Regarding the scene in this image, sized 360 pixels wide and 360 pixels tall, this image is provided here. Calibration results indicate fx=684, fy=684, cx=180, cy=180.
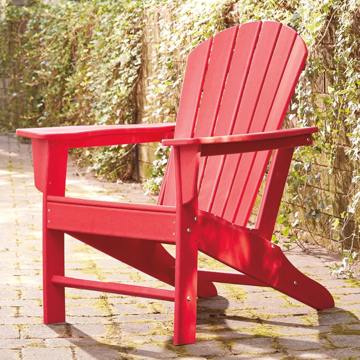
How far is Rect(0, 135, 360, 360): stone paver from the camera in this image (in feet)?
7.61

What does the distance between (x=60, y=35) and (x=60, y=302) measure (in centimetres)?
598

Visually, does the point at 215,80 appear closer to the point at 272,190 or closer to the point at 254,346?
the point at 272,190

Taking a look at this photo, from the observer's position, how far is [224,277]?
2.60 metres

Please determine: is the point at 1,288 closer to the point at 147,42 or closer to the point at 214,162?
the point at 214,162

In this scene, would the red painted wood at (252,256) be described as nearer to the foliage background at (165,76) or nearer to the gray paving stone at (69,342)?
the gray paving stone at (69,342)

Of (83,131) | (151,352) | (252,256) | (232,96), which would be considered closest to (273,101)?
(232,96)

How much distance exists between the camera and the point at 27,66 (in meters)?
9.25

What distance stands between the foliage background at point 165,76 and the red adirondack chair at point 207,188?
0.61 m

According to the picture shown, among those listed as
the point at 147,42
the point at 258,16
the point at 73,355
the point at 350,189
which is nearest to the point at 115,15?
the point at 147,42

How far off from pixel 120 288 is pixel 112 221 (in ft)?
0.85

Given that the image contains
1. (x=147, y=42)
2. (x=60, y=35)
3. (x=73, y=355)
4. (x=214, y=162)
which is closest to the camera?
(x=73, y=355)

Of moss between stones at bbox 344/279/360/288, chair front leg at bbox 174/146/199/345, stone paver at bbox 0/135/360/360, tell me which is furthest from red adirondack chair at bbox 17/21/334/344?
moss between stones at bbox 344/279/360/288

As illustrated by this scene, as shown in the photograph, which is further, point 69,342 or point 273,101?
point 273,101

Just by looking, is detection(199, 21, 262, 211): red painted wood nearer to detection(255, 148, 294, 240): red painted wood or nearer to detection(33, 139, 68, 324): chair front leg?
detection(255, 148, 294, 240): red painted wood
